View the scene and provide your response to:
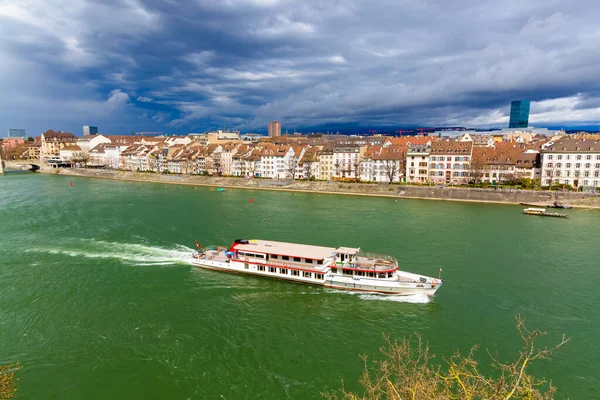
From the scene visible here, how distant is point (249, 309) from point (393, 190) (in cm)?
6330

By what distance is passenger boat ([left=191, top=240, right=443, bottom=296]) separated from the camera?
1145 inches

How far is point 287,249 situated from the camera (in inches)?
1336

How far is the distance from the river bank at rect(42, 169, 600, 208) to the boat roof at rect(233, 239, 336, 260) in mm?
51320

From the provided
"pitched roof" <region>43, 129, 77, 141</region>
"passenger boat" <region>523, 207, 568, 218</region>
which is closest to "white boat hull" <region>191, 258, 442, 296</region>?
"passenger boat" <region>523, 207, 568, 218</region>

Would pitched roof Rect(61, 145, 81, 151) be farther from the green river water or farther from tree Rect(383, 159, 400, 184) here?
tree Rect(383, 159, 400, 184)

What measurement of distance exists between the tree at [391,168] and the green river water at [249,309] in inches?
1668

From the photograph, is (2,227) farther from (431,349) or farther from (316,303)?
(431,349)

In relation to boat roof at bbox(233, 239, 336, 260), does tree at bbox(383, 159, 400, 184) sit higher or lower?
higher

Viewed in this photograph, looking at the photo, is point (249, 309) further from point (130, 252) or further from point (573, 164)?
point (573, 164)

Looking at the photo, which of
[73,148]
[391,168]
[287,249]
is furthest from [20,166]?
[287,249]

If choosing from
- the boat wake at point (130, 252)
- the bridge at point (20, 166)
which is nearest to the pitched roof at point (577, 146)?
the boat wake at point (130, 252)

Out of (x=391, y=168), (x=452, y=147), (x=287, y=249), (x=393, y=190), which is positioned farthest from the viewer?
(x=391, y=168)

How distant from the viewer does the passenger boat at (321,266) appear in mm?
29094

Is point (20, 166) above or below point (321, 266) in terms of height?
above
